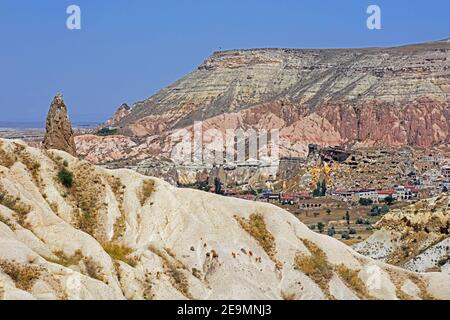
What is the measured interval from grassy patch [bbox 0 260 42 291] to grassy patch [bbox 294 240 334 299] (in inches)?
461

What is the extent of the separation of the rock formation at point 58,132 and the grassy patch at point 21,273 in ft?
66.9

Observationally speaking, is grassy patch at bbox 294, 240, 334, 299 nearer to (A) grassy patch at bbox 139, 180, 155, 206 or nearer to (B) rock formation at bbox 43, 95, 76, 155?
(A) grassy patch at bbox 139, 180, 155, 206

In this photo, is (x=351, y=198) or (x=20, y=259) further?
(x=351, y=198)

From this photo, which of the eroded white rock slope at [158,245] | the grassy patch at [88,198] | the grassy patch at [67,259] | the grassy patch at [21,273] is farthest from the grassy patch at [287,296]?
the grassy patch at [21,273]

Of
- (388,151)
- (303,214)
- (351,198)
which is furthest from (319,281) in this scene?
(388,151)

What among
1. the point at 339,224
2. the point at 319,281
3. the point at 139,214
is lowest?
the point at 339,224

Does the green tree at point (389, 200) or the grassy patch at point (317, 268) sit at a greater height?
the grassy patch at point (317, 268)

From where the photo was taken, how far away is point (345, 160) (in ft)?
603

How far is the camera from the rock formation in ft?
168

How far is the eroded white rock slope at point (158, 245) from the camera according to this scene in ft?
111

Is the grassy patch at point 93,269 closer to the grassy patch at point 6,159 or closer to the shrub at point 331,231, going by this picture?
the grassy patch at point 6,159
